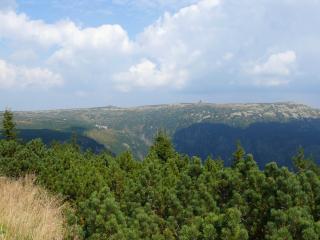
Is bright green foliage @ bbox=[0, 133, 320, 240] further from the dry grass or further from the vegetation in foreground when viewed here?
the dry grass

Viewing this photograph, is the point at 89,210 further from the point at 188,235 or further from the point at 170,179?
the point at 170,179

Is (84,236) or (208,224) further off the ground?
(208,224)

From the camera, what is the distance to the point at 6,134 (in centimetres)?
7806

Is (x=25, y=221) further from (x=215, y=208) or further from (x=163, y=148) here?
(x=163, y=148)

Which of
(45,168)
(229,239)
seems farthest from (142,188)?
(45,168)

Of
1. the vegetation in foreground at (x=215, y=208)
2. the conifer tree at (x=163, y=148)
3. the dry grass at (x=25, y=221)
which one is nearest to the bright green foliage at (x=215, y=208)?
the vegetation in foreground at (x=215, y=208)

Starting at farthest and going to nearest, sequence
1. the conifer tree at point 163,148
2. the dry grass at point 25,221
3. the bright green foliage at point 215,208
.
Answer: the conifer tree at point 163,148
the dry grass at point 25,221
the bright green foliage at point 215,208

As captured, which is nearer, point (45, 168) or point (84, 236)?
point (84, 236)

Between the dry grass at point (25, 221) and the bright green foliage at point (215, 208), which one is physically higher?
the bright green foliage at point (215, 208)

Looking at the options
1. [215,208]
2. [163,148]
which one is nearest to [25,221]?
[215,208]

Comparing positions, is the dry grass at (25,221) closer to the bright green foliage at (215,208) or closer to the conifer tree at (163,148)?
the bright green foliage at (215,208)

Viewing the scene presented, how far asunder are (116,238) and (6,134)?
74.4m

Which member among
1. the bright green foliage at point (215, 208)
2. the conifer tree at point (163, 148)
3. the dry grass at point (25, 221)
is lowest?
the conifer tree at point (163, 148)

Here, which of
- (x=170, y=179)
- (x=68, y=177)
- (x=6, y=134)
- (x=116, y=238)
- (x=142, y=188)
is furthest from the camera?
(x=6, y=134)
